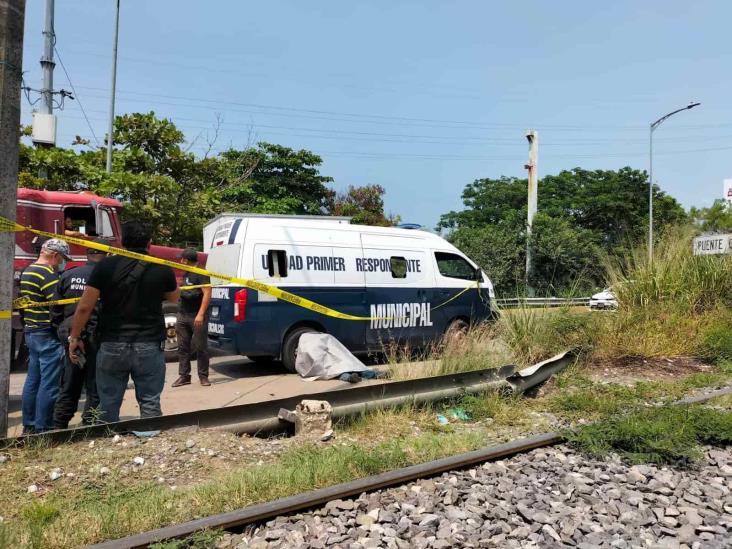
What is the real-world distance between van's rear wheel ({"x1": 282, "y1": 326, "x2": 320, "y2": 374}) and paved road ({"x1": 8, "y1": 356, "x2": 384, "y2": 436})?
19 centimetres

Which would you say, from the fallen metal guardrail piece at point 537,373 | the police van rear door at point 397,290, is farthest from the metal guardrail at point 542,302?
the police van rear door at point 397,290

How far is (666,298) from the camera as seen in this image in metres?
10.0

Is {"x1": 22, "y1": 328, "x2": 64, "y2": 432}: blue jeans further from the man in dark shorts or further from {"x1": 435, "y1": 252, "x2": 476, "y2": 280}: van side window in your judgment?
{"x1": 435, "y1": 252, "x2": 476, "y2": 280}: van side window

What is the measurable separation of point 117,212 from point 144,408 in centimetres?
550

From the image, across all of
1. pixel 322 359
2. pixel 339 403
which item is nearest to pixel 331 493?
pixel 339 403

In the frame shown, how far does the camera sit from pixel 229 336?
8.27 m

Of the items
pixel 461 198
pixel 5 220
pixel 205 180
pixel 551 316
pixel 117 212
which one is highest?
pixel 461 198

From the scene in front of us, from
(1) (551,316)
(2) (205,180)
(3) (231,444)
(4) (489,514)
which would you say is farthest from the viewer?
(2) (205,180)

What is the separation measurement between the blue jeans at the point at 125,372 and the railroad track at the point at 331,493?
67.6 inches

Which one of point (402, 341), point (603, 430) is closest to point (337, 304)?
point (402, 341)

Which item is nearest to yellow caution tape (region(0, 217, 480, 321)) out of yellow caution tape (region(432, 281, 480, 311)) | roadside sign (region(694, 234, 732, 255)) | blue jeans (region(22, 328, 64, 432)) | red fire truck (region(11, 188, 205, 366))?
yellow caution tape (region(432, 281, 480, 311))

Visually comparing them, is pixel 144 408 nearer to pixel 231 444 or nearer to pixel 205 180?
pixel 231 444

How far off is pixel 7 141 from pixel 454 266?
7653 millimetres

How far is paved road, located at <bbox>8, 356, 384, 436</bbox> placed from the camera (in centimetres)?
669
